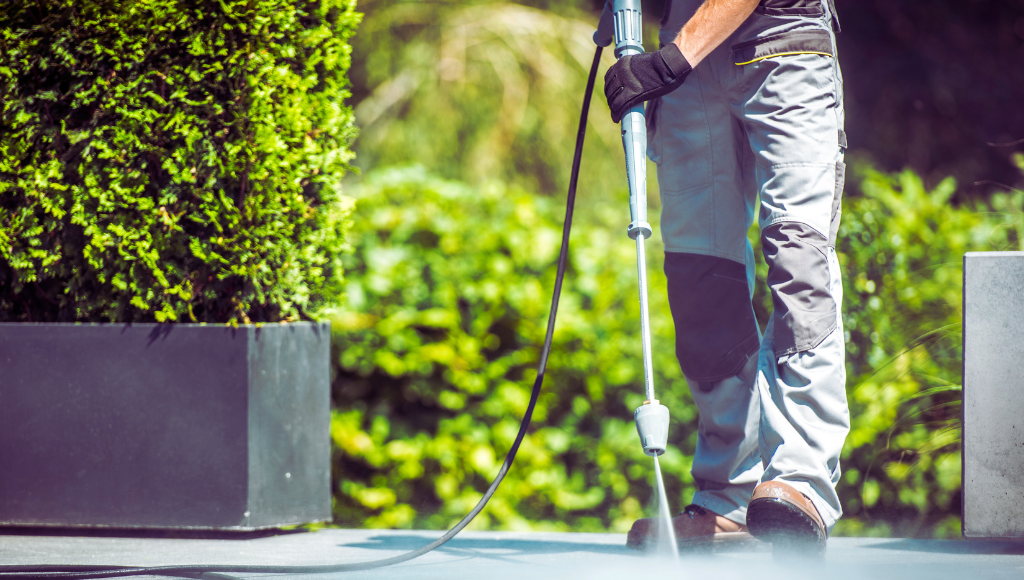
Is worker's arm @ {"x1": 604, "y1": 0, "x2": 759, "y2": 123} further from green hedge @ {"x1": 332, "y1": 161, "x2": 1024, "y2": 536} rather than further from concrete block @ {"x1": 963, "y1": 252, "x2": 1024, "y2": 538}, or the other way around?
green hedge @ {"x1": 332, "y1": 161, "x2": 1024, "y2": 536}

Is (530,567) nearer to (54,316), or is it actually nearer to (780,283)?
(780,283)

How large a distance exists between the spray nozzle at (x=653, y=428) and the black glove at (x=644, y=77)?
2.14 ft

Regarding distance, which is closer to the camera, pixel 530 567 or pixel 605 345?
pixel 530 567

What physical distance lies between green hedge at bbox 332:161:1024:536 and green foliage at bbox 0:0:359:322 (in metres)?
0.94

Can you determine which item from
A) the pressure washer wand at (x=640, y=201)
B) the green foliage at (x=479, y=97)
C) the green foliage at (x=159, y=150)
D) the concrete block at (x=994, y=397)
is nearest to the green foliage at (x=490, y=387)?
the green foliage at (x=159, y=150)

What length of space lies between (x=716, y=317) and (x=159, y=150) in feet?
5.04

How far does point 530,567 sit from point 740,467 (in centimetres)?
57

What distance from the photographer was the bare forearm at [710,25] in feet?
6.28

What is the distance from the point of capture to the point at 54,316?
253 cm

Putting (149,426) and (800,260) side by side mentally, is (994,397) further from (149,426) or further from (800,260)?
(149,426)

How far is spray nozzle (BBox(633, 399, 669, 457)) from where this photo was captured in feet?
6.02

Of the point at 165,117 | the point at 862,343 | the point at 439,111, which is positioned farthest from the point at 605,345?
the point at 439,111

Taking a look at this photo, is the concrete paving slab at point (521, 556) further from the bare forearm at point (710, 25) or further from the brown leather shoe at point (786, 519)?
the bare forearm at point (710, 25)

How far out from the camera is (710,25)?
1937 mm
